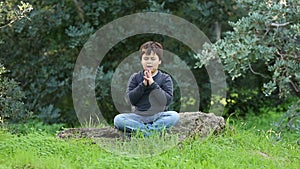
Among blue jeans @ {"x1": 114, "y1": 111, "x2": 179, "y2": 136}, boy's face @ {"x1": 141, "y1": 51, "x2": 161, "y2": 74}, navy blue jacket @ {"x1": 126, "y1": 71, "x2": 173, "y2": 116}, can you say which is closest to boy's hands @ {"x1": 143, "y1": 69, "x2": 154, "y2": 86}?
navy blue jacket @ {"x1": 126, "y1": 71, "x2": 173, "y2": 116}

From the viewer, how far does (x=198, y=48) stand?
30.8 ft

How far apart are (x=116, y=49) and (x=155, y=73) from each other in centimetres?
376

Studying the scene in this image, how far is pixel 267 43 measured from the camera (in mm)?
7418

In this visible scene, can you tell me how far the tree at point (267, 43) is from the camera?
23.5 feet

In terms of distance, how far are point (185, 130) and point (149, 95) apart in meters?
0.57

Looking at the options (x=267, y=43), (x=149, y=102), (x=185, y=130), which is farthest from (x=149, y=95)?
(x=267, y=43)

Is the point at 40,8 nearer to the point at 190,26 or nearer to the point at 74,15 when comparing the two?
the point at 74,15

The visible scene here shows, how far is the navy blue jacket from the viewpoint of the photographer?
5949 mm

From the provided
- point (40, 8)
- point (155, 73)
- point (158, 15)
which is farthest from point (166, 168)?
point (40, 8)

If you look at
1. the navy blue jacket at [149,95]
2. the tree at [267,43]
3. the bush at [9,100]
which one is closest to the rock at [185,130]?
the navy blue jacket at [149,95]

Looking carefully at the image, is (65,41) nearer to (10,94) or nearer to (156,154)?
(10,94)

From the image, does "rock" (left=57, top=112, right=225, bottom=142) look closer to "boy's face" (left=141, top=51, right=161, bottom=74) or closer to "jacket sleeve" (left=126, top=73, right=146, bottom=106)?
"jacket sleeve" (left=126, top=73, right=146, bottom=106)

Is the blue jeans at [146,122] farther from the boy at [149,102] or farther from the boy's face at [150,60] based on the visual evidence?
the boy's face at [150,60]

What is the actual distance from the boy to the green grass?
41 centimetres
